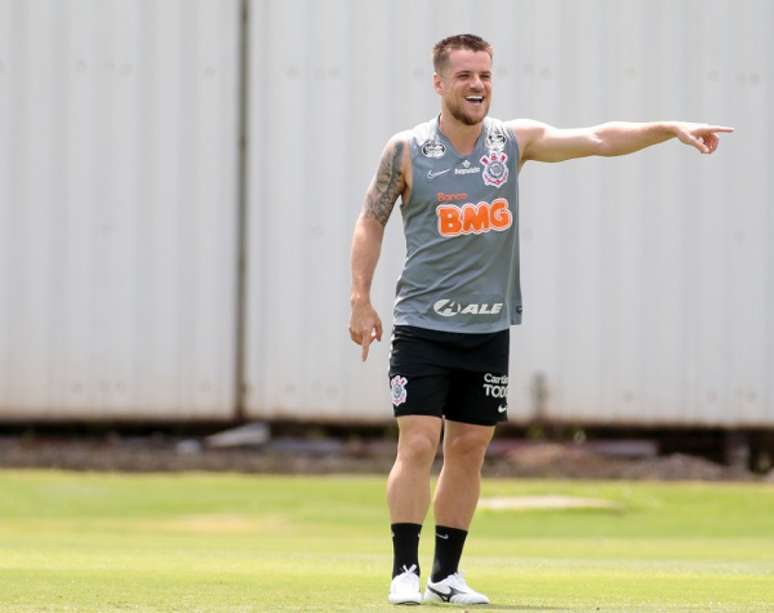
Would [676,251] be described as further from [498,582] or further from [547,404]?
[498,582]

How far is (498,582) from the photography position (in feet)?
25.3

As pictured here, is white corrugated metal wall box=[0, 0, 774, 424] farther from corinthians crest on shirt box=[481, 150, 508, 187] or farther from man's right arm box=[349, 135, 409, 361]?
corinthians crest on shirt box=[481, 150, 508, 187]

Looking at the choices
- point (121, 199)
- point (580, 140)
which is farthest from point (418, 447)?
point (121, 199)

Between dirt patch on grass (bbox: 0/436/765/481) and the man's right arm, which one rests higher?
the man's right arm

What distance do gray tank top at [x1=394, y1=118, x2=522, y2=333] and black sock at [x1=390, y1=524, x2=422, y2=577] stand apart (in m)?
0.73

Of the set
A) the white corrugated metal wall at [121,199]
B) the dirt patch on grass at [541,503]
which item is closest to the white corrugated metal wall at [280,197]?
the white corrugated metal wall at [121,199]

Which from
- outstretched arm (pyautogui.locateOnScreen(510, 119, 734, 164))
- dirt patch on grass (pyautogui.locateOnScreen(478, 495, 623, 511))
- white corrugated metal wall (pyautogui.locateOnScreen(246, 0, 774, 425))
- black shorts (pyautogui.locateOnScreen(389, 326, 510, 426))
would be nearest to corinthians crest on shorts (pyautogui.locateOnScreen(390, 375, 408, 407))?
black shorts (pyautogui.locateOnScreen(389, 326, 510, 426))

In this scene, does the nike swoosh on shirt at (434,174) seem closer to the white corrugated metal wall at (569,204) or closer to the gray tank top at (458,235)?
the gray tank top at (458,235)

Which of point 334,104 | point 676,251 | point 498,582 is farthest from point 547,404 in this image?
point 498,582

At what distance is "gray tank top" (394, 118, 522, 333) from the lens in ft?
22.9

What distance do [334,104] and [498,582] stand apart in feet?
26.9

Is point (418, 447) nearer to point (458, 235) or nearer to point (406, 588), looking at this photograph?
point (406, 588)

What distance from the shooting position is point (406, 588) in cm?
670

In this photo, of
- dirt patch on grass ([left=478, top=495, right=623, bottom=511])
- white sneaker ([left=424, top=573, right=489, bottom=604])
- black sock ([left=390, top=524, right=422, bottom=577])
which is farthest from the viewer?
dirt patch on grass ([left=478, top=495, right=623, bottom=511])
